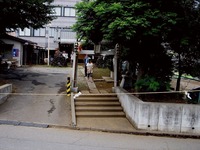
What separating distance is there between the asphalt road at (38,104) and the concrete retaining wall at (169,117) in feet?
12.0

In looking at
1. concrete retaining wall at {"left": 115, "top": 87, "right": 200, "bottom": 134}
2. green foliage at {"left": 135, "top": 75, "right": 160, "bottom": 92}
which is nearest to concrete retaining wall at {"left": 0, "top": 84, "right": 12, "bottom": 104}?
green foliage at {"left": 135, "top": 75, "right": 160, "bottom": 92}

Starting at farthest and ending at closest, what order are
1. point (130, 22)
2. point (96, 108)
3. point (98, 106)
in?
point (98, 106), point (96, 108), point (130, 22)

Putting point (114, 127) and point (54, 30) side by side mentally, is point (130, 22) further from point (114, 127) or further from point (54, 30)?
point (54, 30)

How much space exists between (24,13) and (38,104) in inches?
318

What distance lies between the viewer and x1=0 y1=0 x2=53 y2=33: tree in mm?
19562

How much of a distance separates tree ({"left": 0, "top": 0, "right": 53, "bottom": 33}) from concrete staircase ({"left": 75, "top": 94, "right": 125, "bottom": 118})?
775cm

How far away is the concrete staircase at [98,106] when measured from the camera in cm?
1596

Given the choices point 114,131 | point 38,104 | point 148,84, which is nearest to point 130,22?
point 148,84

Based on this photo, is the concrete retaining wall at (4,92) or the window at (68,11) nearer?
the concrete retaining wall at (4,92)

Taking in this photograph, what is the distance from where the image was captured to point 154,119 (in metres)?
13.6

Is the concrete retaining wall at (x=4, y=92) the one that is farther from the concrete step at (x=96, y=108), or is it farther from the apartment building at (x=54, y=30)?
the apartment building at (x=54, y=30)

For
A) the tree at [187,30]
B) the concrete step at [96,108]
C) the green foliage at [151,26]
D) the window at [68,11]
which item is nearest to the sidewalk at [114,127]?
the concrete step at [96,108]

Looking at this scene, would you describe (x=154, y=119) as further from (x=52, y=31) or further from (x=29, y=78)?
(x=52, y=31)

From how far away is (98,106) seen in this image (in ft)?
55.3
